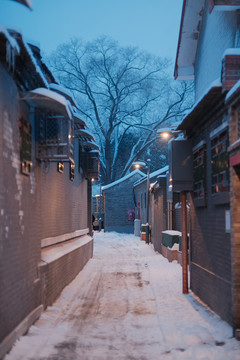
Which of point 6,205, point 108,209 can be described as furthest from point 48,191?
point 108,209

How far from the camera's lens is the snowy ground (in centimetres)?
643

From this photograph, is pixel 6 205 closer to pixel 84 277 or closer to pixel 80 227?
pixel 84 277

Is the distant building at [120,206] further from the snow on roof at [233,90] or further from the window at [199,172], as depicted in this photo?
the snow on roof at [233,90]

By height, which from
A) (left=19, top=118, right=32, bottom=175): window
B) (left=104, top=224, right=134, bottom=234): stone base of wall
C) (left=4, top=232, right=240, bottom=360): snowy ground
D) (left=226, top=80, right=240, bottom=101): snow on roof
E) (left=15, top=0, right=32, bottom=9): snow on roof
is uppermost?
(left=15, top=0, right=32, bottom=9): snow on roof

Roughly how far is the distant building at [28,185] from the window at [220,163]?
2.85m

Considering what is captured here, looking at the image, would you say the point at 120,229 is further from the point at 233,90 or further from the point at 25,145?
the point at 233,90

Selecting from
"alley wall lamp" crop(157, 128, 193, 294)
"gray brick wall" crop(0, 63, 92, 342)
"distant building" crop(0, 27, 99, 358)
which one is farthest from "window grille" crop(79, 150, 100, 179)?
Answer: "alley wall lamp" crop(157, 128, 193, 294)

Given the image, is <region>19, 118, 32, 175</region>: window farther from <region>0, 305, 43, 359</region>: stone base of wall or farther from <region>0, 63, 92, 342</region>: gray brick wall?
<region>0, 305, 43, 359</region>: stone base of wall

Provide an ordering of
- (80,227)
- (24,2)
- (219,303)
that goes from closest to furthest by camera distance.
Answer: (24,2) < (219,303) < (80,227)

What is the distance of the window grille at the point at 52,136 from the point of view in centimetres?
902

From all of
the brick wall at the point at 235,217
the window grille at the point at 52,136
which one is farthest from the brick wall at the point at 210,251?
the window grille at the point at 52,136

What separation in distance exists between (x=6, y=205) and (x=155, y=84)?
42.9 m

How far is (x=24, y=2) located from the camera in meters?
4.77

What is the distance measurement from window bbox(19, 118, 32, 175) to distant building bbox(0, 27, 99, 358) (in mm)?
16
